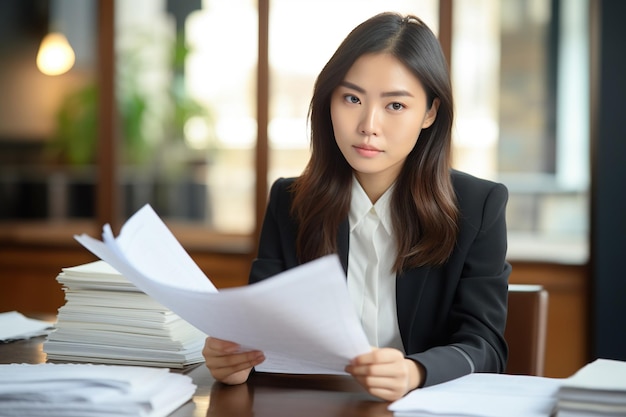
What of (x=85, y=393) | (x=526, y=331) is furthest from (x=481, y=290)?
(x=85, y=393)

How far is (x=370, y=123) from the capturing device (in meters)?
1.52

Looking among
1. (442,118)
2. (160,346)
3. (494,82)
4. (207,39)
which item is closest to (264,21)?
(207,39)

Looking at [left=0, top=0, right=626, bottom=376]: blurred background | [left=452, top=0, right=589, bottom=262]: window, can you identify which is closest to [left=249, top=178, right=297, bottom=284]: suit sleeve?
[left=0, top=0, right=626, bottom=376]: blurred background

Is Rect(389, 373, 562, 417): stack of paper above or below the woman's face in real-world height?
below

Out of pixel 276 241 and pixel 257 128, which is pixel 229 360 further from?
pixel 257 128

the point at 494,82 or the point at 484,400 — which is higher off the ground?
the point at 494,82

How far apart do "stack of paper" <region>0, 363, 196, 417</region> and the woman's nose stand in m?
0.59

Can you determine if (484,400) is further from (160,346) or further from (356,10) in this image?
(356,10)

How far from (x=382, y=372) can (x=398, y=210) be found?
20.7 inches

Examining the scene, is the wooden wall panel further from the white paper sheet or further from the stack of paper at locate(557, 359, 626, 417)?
the stack of paper at locate(557, 359, 626, 417)

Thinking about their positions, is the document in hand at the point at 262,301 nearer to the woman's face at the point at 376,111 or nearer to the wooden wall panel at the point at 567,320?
the woman's face at the point at 376,111

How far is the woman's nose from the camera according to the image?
1524 millimetres

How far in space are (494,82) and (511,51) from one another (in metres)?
0.18

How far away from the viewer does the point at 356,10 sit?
4281 mm
